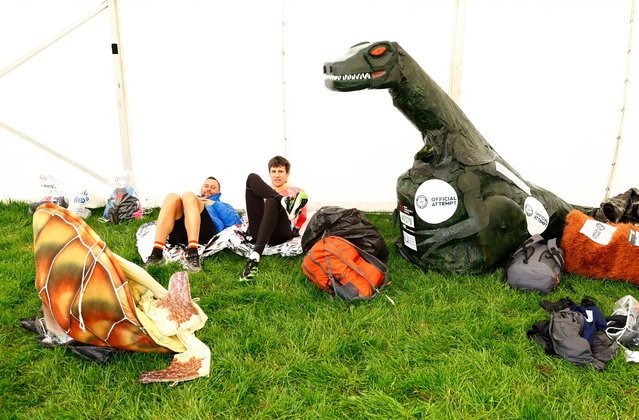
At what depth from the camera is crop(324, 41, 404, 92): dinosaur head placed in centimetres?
294

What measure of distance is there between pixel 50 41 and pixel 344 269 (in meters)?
3.80

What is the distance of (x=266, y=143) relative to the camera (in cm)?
471

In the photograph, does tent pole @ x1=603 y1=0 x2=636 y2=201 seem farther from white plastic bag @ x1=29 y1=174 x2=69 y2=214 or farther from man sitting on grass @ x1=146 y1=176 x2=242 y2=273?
white plastic bag @ x1=29 y1=174 x2=69 y2=214

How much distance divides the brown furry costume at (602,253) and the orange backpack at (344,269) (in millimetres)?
1367

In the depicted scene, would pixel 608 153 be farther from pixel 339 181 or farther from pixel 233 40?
pixel 233 40

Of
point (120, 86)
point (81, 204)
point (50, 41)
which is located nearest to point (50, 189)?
point (81, 204)

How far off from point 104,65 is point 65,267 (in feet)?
10.8

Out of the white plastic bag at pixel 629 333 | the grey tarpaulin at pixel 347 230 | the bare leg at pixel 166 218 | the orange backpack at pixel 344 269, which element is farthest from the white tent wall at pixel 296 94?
the white plastic bag at pixel 629 333

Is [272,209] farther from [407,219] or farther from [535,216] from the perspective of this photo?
[535,216]

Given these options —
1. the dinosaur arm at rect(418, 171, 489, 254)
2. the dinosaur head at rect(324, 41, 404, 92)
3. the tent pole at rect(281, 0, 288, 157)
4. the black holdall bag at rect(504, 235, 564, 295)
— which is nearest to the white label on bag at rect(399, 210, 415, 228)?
the dinosaur arm at rect(418, 171, 489, 254)

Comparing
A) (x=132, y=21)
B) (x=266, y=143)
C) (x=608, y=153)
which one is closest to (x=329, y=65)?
(x=266, y=143)

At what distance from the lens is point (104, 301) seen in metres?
2.03

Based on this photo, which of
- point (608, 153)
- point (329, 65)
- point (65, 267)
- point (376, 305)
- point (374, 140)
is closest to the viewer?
point (65, 267)

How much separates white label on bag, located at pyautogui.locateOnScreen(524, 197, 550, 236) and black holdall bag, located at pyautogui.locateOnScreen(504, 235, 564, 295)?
107 mm
